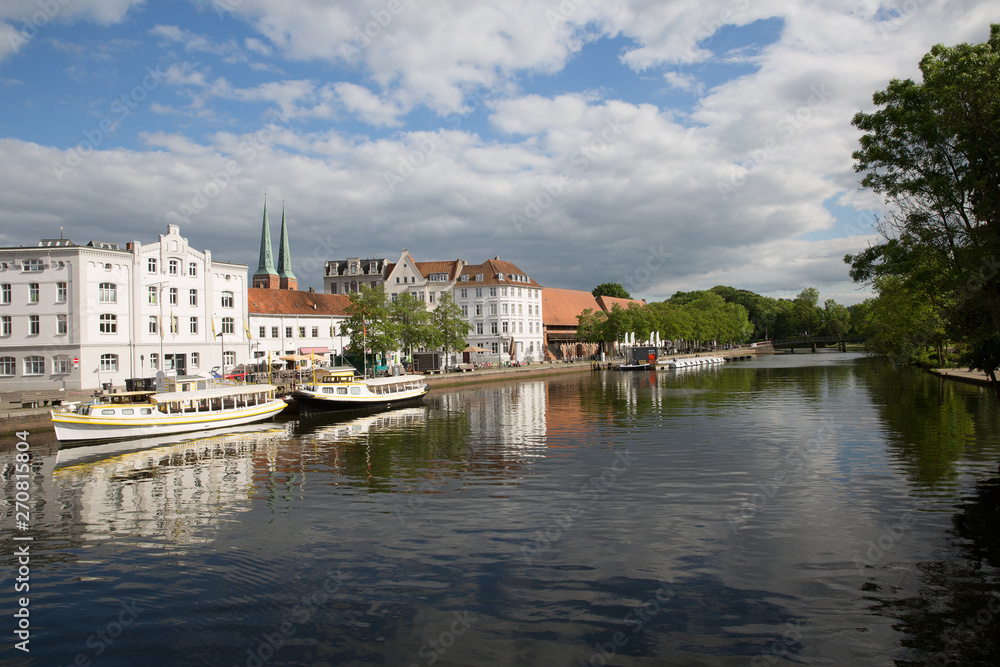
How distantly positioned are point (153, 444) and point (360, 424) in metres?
12.1

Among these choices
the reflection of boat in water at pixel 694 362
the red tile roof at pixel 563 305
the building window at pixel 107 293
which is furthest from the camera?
the red tile roof at pixel 563 305

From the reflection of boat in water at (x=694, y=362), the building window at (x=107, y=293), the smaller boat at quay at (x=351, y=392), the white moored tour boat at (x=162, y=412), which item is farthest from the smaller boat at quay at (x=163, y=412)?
the reflection of boat in water at (x=694, y=362)

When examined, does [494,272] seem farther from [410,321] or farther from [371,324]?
[371,324]

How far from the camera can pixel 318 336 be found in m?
75.4

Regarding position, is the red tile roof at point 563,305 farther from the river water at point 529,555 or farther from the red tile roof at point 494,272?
the river water at point 529,555

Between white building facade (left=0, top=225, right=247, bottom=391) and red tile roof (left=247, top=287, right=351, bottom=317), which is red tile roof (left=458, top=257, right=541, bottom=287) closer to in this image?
red tile roof (left=247, top=287, right=351, bottom=317)

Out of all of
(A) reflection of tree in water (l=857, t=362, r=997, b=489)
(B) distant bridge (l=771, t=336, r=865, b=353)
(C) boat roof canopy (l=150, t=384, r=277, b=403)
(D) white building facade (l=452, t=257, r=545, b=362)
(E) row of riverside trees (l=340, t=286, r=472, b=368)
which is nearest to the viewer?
(A) reflection of tree in water (l=857, t=362, r=997, b=489)

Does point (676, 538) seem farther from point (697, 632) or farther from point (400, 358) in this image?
point (400, 358)

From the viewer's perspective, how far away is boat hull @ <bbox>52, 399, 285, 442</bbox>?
102ft

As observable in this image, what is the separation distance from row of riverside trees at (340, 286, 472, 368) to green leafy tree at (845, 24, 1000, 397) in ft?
162

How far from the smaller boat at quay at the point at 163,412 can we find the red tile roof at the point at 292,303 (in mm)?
27591

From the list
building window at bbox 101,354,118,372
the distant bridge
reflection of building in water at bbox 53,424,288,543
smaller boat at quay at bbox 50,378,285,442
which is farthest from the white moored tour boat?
the distant bridge

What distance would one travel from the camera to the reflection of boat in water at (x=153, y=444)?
29438 mm

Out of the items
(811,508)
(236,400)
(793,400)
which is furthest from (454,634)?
(793,400)
